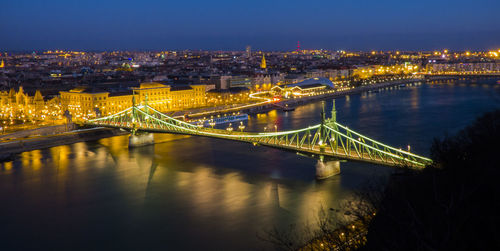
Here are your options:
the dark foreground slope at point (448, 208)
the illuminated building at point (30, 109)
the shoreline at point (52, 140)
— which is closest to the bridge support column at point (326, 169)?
the dark foreground slope at point (448, 208)

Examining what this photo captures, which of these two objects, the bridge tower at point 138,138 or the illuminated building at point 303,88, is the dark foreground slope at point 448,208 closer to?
the bridge tower at point 138,138

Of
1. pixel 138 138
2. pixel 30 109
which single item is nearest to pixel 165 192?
pixel 138 138

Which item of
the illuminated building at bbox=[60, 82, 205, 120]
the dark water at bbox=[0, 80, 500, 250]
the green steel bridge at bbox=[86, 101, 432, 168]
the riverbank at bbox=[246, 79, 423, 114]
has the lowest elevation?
the dark water at bbox=[0, 80, 500, 250]

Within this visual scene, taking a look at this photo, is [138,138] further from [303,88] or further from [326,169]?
[303,88]

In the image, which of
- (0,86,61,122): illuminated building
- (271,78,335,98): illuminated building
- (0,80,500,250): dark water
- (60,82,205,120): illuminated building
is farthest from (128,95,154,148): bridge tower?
(271,78,335,98): illuminated building

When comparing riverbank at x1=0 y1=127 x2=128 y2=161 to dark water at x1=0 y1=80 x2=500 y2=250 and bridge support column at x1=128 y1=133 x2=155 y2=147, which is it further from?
bridge support column at x1=128 y1=133 x2=155 y2=147

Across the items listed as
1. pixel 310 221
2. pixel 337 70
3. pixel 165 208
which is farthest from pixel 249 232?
pixel 337 70

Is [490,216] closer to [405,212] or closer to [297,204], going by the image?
[405,212]
